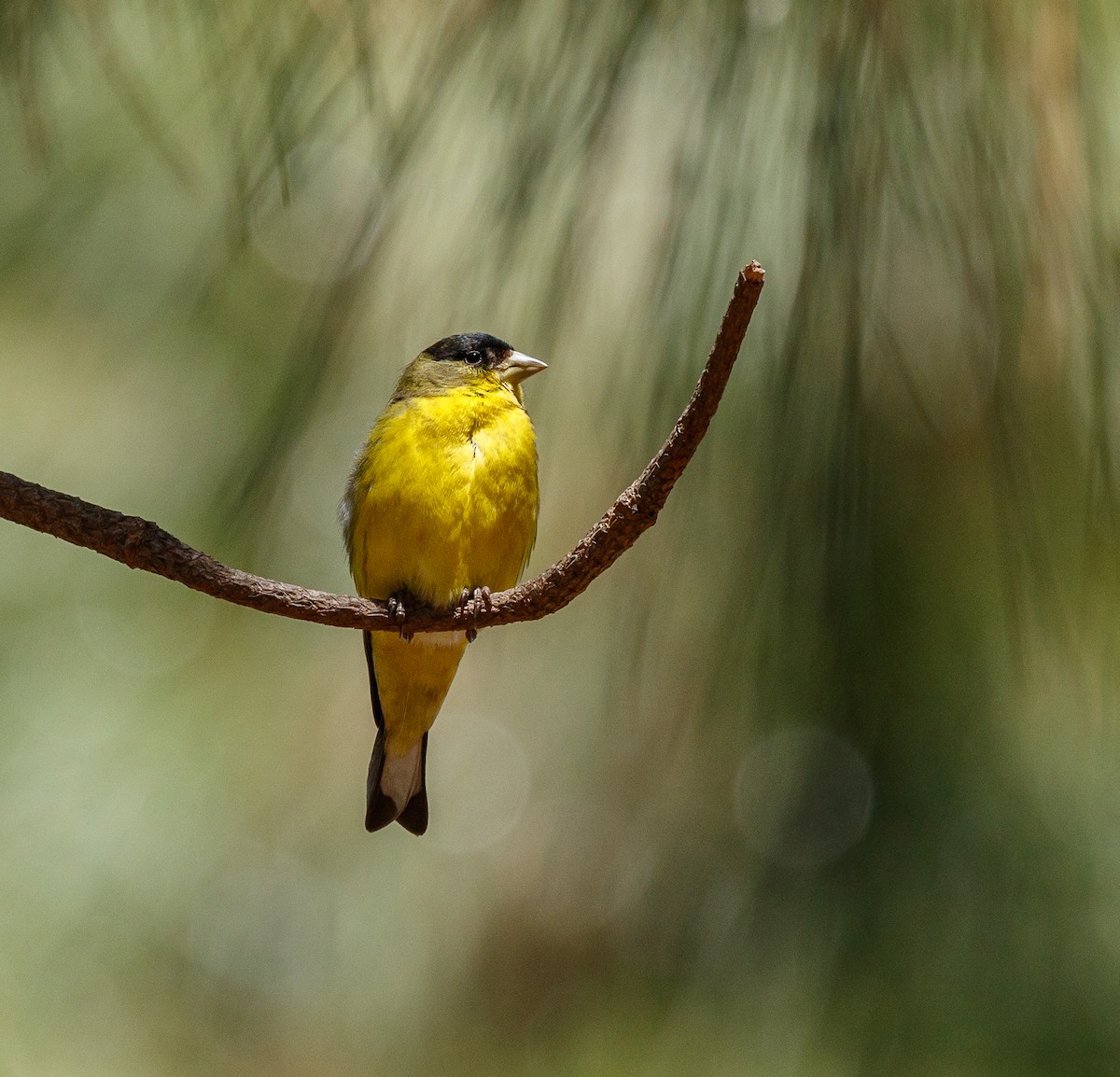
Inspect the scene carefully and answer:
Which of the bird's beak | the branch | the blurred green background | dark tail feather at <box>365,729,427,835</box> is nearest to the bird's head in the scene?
the bird's beak

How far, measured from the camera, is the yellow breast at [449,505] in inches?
83.0

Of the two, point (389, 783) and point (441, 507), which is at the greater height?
point (441, 507)

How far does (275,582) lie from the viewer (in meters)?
1.33

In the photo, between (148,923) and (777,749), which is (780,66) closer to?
(777,749)

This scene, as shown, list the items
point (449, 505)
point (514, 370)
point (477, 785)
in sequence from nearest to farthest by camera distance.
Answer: point (449, 505), point (514, 370), point (477, 785)

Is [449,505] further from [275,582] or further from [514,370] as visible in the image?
[275,582]

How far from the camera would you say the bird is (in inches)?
83.2

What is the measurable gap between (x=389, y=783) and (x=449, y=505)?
1.72ft

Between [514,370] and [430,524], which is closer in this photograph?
[430,524]

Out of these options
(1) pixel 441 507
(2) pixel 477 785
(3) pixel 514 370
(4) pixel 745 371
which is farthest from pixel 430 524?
(4) pixel 745 371

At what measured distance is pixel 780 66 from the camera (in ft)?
3.71

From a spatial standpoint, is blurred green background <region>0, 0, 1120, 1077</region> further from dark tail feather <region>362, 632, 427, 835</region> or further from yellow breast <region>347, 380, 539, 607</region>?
dark tail feather <region>362, 632, 427, 835</region>

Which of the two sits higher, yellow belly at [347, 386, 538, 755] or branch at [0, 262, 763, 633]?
yellow belly at [347, 386, 538, 755]

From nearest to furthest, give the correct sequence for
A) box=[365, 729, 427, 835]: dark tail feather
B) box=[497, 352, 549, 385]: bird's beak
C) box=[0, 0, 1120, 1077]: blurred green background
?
box=[0, 0, 1120, 1077]: blurred green background
box=[497, 352, 549, 385]: bird's beak
box=[365, 729, 427, 835]: dark tail feather
